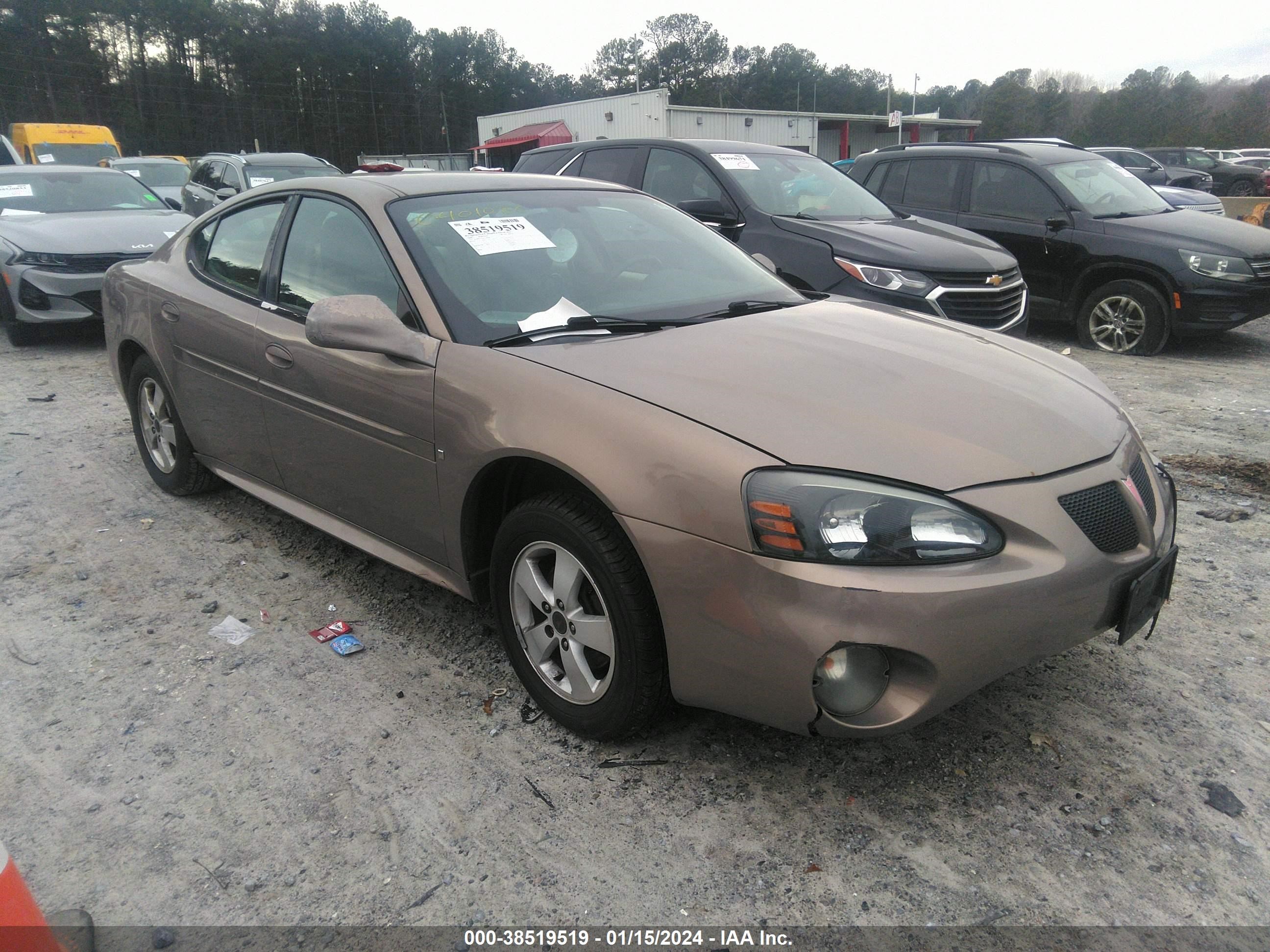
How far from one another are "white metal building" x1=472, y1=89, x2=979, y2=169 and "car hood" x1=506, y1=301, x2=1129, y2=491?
25.8 meters

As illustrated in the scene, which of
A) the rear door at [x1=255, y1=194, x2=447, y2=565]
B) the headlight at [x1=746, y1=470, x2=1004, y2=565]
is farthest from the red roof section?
the headlight at [x1=746, y1=470, x2=1004, y2=565]

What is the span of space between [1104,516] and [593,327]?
155 centimetres

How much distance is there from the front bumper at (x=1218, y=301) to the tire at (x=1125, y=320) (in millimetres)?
182

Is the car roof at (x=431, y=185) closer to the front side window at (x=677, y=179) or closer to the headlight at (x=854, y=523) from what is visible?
the headlight at (x=854, y=523)

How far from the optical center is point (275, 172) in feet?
42.8

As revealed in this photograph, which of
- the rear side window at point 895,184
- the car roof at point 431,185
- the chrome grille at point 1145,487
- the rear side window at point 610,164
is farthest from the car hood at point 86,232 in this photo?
the chrome grille at point 1145,487

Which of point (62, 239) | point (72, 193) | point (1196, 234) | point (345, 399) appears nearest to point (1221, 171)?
point (1196, 234)

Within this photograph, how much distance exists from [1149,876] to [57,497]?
501 cm

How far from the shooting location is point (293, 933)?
76.8 inches

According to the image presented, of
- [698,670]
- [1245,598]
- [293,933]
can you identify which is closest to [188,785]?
[293,933]

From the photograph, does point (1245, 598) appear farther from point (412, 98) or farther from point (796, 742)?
point (412, 98)

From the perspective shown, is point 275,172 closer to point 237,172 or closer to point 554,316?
point 237,172

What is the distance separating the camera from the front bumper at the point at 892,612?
6.41ft

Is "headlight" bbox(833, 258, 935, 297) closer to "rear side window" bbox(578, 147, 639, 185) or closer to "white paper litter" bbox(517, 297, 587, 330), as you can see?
"rear side window" bbox(578, 147, 639, 185)
